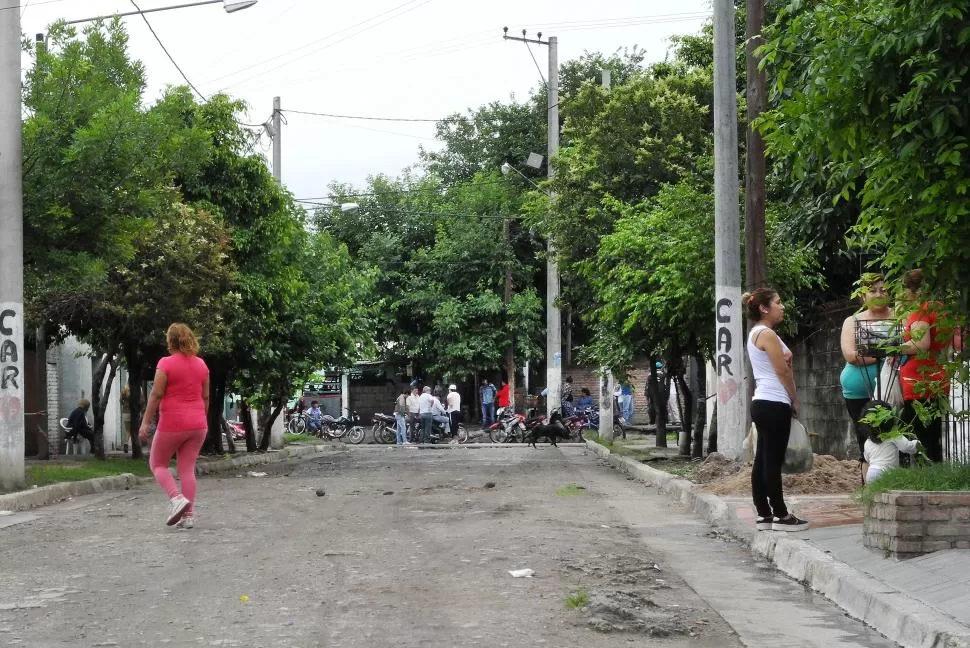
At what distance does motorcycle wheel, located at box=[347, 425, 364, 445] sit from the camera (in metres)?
42.2

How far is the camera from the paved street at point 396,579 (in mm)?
6422

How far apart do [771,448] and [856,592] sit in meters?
2.72

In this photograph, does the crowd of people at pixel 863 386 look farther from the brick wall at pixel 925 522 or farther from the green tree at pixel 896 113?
the brick wall at pixel 925 522

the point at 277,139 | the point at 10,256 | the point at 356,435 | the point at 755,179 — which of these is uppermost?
the point at 277,139

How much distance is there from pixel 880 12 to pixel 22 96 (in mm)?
12099

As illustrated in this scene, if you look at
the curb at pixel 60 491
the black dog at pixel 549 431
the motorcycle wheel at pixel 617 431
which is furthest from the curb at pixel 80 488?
the motorcycle wheel at pixel 617 431

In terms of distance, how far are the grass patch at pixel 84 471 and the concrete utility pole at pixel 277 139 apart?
48.1 ft

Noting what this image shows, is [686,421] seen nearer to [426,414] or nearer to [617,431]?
[617,431]

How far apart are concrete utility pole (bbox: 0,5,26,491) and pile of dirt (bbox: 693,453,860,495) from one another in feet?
26.8

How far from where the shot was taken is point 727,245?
17062 mm

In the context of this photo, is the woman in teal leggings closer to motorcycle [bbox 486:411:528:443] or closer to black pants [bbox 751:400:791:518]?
black pants [bbox 751:400:791:518]

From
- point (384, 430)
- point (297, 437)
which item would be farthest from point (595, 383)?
point (384, 430)

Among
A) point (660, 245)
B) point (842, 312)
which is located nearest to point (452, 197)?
point (660, 245)

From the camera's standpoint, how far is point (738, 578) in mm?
8648
